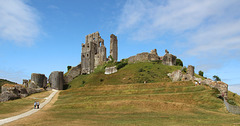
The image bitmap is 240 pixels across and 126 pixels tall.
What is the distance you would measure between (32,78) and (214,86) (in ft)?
161

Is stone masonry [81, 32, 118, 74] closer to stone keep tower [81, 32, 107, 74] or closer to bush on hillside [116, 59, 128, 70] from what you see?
stone keep tower [81, 32, 107, 74]

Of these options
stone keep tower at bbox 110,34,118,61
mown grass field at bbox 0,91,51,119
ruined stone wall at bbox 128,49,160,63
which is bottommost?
mown grass field at bbox 0,91,51,119

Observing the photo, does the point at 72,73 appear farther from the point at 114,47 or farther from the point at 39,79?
the point at 114,47

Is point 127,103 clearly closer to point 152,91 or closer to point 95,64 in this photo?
point 152,91

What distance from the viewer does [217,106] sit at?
25.3 m

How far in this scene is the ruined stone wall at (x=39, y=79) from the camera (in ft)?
186

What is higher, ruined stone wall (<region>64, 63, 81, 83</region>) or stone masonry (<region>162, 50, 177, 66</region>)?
stone masonry (<region>162, 50, 177, 66</region>)

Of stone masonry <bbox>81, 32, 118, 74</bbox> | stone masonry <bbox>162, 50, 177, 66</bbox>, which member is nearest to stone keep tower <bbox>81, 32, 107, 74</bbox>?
stone masonry <bbox>81, 32, 118, 74</bbox>

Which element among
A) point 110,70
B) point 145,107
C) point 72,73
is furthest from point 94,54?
point 145,107

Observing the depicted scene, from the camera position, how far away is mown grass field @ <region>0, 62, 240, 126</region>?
18.2 m

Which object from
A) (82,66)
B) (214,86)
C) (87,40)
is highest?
(87,40)

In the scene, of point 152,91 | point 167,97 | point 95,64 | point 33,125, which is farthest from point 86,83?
point 33,125

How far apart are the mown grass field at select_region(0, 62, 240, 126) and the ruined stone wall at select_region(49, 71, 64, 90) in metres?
21.1

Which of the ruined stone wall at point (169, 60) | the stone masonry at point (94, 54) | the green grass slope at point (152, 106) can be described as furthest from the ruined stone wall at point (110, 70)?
the green grass slope at point (152, 106)
